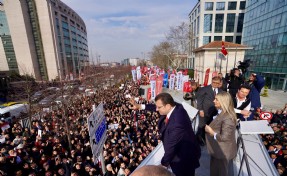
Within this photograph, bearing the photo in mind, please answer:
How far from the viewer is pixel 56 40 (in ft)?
150

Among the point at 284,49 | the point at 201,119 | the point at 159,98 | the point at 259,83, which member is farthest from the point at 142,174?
the point at 284,49

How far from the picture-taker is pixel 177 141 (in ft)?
6.51

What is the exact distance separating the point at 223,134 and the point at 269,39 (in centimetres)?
3083

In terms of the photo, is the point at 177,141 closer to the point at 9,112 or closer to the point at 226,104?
the point at 226,104

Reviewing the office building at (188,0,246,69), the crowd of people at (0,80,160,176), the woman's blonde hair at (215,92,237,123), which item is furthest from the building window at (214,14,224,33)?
Answer: the woman's blonde hair at (215,92,237,123)

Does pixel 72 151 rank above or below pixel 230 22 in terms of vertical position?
below

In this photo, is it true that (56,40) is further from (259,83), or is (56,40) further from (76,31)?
(259,83)

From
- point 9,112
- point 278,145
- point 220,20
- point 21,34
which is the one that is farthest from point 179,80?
point 21,34

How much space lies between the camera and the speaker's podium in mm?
2754

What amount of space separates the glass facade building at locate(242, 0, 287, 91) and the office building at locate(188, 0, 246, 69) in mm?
8525

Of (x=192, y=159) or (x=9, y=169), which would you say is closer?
(x=192, y=159)

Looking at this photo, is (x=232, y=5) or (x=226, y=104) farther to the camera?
(x=232, y=5)

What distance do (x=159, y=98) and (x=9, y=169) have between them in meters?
6.71

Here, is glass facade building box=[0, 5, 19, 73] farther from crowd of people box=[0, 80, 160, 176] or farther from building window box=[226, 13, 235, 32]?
building window box=[226, 13, 235, 32]
